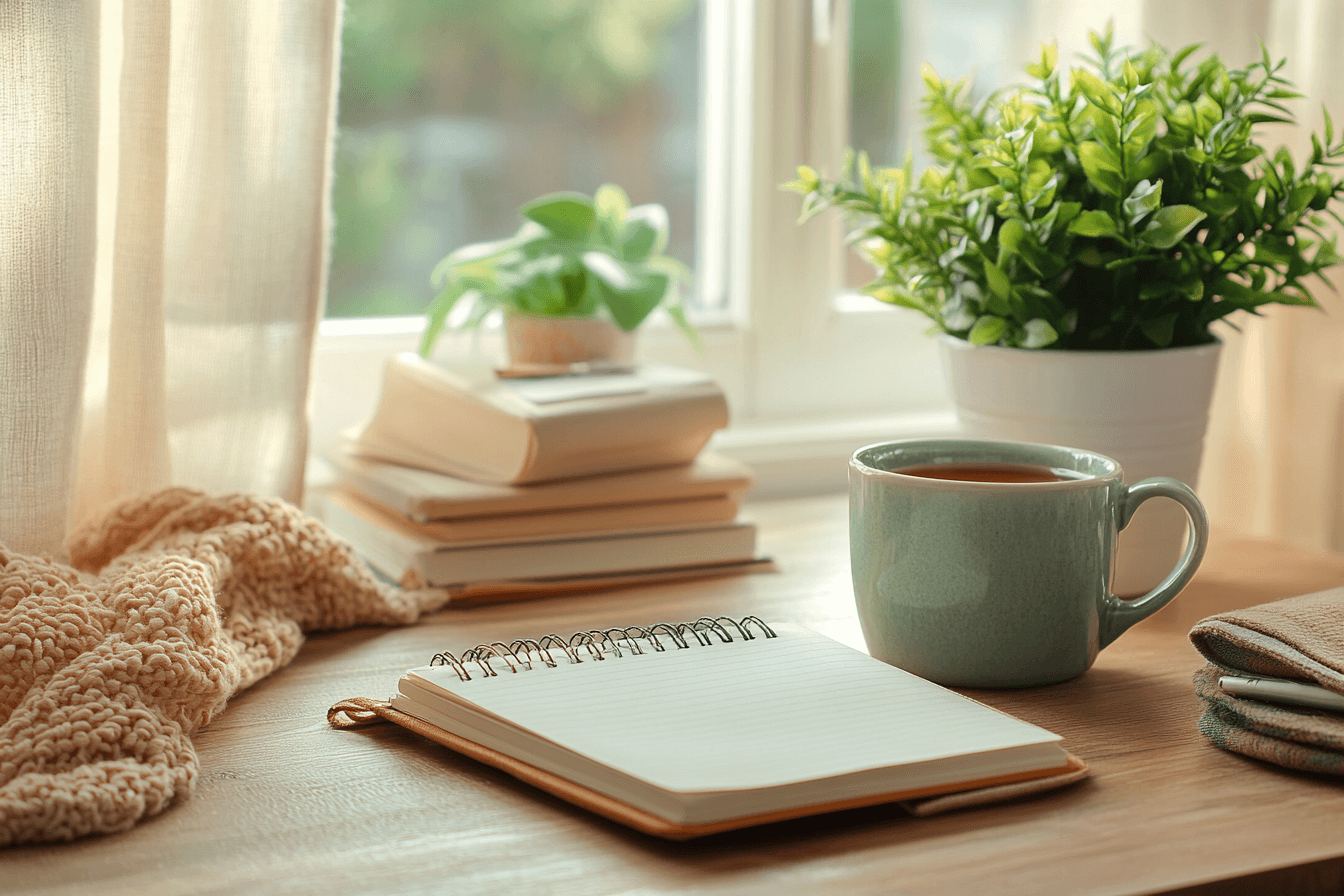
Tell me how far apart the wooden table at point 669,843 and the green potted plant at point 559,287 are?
0.37 m

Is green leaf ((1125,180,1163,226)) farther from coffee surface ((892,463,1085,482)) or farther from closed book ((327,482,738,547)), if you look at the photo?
closed book ((327,482,738,547))

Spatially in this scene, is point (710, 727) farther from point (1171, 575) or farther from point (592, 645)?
point (1171, 575)

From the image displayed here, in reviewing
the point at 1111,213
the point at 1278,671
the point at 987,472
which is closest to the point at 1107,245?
the point at 1111,213

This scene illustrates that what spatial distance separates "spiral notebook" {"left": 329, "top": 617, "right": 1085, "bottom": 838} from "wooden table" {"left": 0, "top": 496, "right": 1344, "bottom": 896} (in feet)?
0.05

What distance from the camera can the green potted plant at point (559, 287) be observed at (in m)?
0.99

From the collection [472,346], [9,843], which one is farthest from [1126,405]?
[9,843]

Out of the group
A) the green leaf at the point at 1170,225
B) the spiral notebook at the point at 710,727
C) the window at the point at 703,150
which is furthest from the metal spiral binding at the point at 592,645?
the window at the point at 703,150

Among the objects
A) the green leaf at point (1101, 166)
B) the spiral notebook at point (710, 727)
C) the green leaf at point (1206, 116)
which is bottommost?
the spiral notebook at point (710, 727)

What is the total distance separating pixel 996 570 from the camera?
2.19 ft

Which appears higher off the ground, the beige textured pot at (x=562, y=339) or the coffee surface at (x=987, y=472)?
the beige textured pot at (x=562, y=339)

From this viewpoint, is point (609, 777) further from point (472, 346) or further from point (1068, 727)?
point (472, 346)

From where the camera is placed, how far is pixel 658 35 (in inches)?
48.4

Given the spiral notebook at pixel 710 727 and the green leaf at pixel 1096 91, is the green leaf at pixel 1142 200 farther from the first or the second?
the spiral notebook at pixel 710 727

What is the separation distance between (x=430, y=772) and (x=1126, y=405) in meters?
0.49
